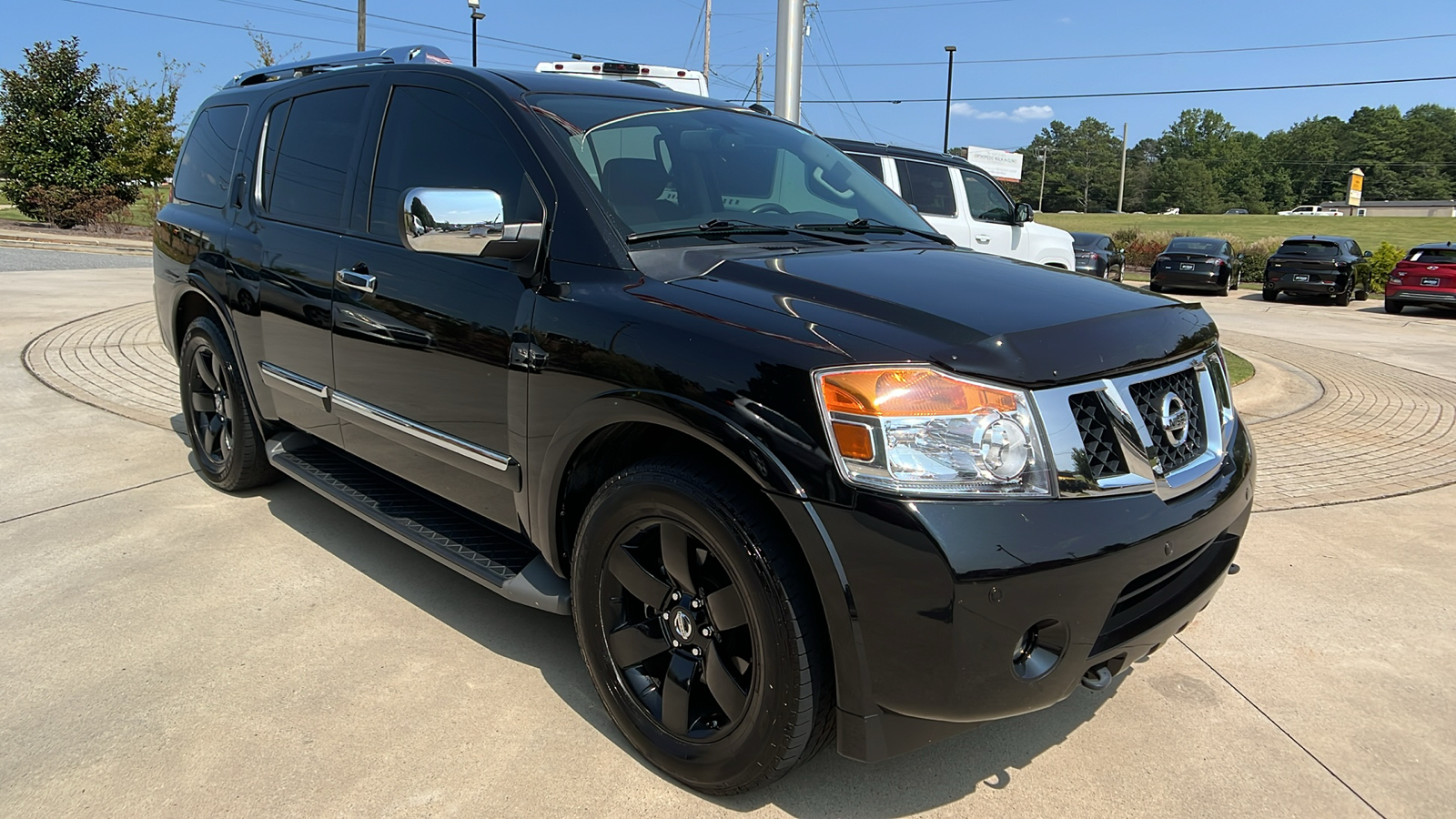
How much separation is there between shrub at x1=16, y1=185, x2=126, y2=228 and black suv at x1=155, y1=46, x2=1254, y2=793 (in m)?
28.0

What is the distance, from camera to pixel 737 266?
266cm

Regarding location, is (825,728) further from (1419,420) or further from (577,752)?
(1419,420)

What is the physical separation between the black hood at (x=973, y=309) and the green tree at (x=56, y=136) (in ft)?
99.3

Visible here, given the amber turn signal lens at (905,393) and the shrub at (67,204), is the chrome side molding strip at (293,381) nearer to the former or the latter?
the amber turn signal lens at (905,393)

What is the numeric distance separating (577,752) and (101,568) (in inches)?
99.6

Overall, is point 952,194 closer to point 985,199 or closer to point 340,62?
point 985,199

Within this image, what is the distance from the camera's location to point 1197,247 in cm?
2416

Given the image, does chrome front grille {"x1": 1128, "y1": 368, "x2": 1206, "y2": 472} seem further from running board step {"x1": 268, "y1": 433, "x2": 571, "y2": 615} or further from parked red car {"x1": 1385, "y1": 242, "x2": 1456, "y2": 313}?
parked red car {"x1": 1385, "y1": 242, "x2": 1456, "y2": 313}

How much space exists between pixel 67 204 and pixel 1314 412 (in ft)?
99.4

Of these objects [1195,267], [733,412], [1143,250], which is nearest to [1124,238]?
[1143,250]

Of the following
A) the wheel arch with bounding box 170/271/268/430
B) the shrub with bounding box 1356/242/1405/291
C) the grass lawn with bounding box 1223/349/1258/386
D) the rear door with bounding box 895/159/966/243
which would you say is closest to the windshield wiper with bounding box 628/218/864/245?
the wheel arch with bounding box 170/271/268/430

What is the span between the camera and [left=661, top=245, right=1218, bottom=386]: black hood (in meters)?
2.18

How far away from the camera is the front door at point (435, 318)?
2941 millimetres

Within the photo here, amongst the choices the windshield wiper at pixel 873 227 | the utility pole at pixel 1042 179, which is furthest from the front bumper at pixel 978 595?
the utility pole at pixel 1042 179
